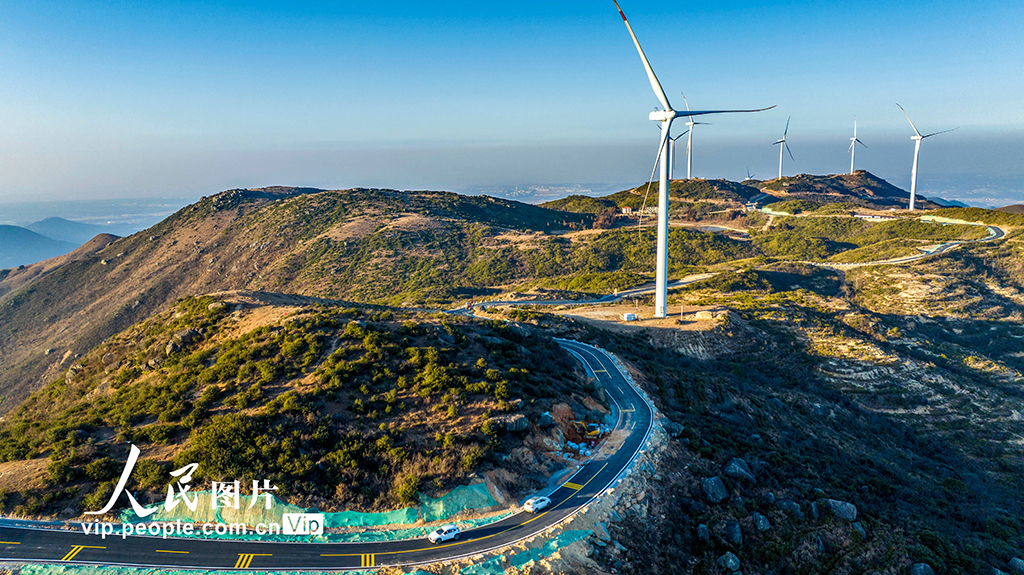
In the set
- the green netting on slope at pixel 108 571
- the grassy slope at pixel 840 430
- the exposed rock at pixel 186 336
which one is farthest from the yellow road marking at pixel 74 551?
the grassy slope at pixel 840 430

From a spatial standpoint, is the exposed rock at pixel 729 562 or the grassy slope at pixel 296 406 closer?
the exposed rock at pixel 729 562

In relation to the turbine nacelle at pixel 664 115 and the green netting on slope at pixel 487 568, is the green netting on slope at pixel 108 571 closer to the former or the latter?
the green netting on slope at pixel 487 568

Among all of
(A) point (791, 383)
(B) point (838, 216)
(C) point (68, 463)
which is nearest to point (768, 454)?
(A) point (791, 383)

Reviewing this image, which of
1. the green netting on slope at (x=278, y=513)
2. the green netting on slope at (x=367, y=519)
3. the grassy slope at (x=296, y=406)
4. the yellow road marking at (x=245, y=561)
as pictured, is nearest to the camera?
the yellow road marking at (x=245, y=561)

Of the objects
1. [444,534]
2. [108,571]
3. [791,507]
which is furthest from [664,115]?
[108,571]

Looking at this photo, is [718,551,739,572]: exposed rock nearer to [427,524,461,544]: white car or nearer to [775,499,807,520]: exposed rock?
[775,499,807,520]: exposed rock

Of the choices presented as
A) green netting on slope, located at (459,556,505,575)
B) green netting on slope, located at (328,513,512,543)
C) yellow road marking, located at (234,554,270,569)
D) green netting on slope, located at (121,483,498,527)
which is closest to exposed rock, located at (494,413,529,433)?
green netting on slope, located at (121,483,498,527)
